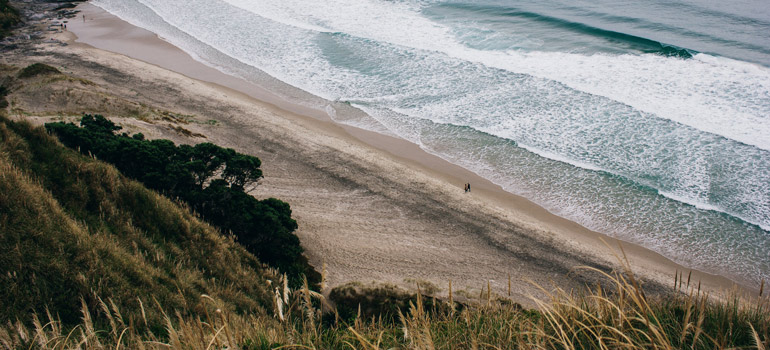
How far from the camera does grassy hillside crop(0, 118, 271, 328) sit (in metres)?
8.99

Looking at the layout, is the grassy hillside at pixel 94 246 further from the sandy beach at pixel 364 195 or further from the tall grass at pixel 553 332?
the sandy beach at pixel 364 195

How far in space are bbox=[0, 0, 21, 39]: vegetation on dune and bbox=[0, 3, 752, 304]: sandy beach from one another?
923 centimetres

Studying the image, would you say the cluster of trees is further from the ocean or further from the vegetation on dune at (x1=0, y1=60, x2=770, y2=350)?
the ocean

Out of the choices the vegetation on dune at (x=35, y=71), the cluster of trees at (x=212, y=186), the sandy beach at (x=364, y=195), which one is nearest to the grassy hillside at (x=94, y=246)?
the cluster of trees at (x=212, y=186)

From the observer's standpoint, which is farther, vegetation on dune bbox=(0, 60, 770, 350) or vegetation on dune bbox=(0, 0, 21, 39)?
vegetation on dune bbox=(0, 0, 21, 39)

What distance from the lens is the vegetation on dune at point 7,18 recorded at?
39472mm

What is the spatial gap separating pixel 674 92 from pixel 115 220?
30577 mm

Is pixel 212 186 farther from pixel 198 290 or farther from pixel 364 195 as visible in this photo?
pixel 364 195

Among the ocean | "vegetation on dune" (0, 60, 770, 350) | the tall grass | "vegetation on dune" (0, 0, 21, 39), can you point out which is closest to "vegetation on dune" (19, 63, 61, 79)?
the ocean

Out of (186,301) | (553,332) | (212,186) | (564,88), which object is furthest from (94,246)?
(564,88)

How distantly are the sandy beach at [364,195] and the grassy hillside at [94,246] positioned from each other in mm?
4063

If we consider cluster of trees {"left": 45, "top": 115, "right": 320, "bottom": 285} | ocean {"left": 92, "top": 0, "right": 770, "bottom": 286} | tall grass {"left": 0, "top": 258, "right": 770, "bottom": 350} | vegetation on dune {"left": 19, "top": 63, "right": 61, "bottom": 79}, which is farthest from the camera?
vegetation on dune {"left": 19, "top": 63, "right": 61, "bottom": 79}

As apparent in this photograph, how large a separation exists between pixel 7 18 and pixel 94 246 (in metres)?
42.8

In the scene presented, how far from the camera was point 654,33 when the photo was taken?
38094 millimetres
